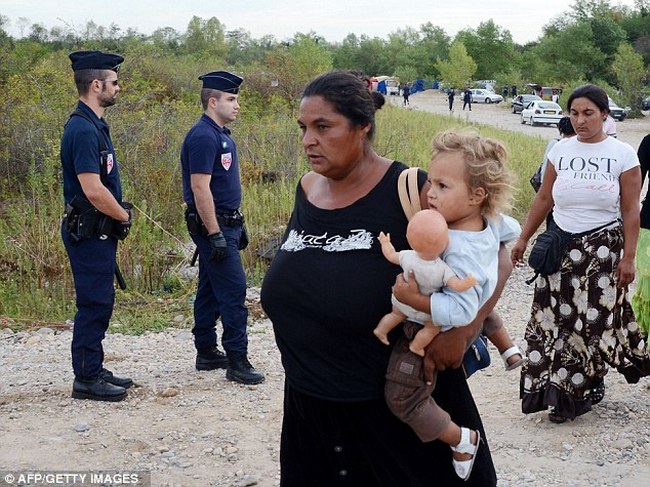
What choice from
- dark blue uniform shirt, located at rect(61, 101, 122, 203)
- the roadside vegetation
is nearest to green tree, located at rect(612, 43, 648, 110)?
the roadside vegetation

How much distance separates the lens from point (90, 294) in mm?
4805

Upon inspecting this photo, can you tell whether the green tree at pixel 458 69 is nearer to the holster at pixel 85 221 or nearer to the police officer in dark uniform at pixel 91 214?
the police officer in dark uniform at pixel 91 214

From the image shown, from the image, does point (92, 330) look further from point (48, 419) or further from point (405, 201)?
point (405, 201)

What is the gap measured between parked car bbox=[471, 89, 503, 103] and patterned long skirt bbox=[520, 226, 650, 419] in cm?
5322

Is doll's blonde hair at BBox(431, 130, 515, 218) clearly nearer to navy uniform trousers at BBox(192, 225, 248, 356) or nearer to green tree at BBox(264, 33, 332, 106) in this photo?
navy uniform trousers at BBox(192, 225, 248, 356)

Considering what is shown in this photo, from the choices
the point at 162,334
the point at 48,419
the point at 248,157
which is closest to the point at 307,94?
the point at 48,419

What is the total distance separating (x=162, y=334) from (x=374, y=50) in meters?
91.5

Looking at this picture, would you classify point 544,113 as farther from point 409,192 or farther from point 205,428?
point 409,192

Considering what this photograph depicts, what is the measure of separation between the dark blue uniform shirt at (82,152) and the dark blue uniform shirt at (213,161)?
471 millimetres

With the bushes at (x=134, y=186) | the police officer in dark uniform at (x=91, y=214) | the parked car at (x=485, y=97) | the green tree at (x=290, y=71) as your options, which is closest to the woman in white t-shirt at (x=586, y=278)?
the police officer in dark uniform at (x=91, y=214)

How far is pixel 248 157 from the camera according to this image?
1128 centimetres

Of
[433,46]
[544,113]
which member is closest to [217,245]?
[544,113]

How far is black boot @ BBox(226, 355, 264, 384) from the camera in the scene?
5.26 metres

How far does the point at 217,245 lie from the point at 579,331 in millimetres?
2151
